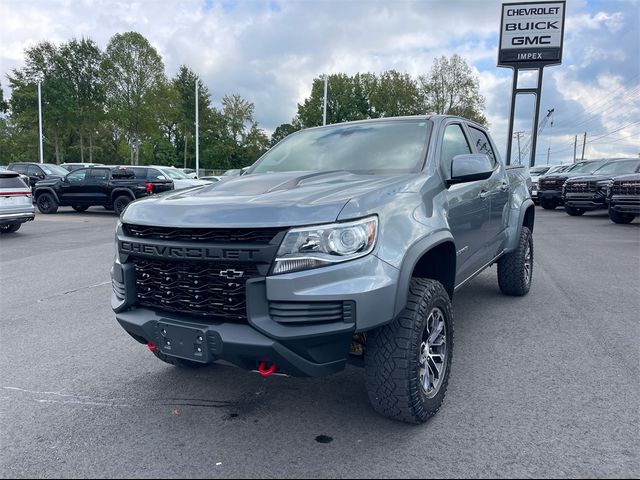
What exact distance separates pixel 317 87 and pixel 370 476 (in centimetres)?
7528

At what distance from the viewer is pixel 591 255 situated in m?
8.92

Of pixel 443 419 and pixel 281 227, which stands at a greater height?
pixel 281 227

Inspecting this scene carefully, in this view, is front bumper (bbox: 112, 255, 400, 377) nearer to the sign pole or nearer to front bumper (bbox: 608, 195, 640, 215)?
front bumper (bbox: 608, 195, 640, 215)

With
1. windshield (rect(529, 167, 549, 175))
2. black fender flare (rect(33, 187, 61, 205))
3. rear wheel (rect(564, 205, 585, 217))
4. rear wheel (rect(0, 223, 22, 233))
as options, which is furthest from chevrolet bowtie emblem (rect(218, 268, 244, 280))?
windshield (rect(529, 167, 549, 175))

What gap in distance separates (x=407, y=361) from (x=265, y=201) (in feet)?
3.59

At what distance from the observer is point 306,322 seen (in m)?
2.42

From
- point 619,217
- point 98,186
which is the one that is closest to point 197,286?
point 619,217

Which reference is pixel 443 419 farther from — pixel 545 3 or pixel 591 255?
pixel 545 3

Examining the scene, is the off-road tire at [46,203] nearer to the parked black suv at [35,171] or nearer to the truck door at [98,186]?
the truck door at [98,186]

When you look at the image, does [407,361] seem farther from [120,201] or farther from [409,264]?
[120,201]

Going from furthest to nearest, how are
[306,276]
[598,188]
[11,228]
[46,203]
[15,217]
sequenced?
[46,203], [598,188], [11,228], [15,217], [306,276]

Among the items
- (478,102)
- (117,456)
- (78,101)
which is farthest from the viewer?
(478,102)

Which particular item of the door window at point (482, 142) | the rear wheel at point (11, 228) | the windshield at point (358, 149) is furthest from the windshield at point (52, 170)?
the door window at point (482, 142)

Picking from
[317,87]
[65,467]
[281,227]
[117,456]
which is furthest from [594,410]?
[317,87]
